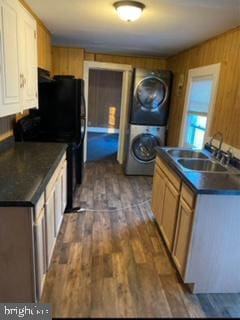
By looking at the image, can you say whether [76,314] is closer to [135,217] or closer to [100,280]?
[100,280]

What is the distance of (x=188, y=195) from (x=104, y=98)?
22.5ft

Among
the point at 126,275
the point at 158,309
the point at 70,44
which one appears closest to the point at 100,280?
the point at 126,275

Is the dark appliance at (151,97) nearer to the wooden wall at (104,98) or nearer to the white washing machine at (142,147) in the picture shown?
the white washing machine at (142,147)

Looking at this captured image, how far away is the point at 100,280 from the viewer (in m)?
2.03

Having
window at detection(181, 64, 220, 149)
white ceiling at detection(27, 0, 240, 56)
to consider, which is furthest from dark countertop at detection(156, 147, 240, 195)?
white ceiling at detection(27, 0, 240, 56)

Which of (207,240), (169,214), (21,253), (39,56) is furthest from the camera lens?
(39,56)

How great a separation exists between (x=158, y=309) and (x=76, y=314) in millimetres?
579

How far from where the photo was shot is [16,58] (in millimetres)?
1943

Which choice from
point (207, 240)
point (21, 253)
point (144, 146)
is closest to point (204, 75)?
point (144, 146)

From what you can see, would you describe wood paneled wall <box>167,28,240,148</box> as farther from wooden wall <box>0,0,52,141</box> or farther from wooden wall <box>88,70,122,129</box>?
wooden wall <box>88,70,122,129</box>

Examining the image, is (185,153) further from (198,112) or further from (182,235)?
(182,235)

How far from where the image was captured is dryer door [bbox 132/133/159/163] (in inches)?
176

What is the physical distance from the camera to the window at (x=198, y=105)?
309 centimetres

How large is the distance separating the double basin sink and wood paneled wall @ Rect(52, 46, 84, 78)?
2.72 metres
